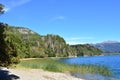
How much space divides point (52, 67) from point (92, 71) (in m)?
11.3

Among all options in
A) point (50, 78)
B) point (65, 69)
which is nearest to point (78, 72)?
point (65, 69)

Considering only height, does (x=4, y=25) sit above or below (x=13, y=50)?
above

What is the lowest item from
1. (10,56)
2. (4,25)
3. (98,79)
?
(98,79)

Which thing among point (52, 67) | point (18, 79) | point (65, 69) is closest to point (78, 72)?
point (65, 69)

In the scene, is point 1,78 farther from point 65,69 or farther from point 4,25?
point 65,69

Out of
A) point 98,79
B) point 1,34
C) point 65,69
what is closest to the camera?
point 1,34

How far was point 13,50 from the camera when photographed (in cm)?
3431

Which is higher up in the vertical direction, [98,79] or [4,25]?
[4,25]

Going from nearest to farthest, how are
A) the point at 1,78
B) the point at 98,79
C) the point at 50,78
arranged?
the point at 1,78 < the point at 50,78 < the point at 98,79

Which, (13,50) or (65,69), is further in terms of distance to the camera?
(65,69)

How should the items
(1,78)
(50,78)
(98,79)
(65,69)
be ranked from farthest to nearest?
(65,69)
(98,79)
(50,78)
(1,78)

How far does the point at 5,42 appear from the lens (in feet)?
103

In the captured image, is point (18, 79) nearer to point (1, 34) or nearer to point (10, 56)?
point (10, 56)

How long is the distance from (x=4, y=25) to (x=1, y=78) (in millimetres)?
5512
